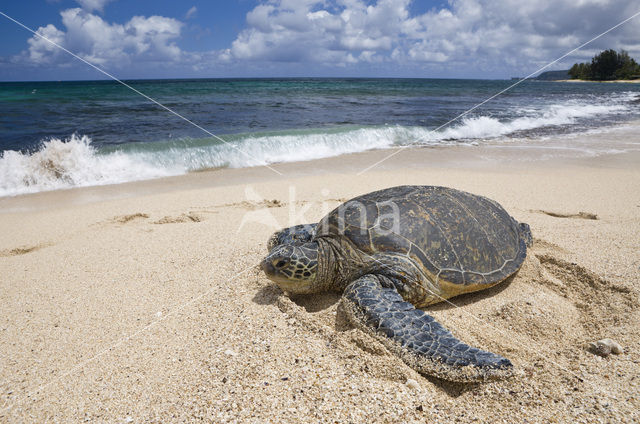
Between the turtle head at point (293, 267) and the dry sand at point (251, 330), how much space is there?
0.54 ft

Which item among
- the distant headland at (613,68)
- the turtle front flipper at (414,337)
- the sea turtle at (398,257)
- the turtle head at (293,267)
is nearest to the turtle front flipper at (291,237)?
the sea turtle at (398,257)

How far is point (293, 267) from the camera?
2791 millimetres

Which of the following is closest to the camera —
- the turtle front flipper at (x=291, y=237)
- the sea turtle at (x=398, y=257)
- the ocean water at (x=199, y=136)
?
the sea turtle at (x=398, y=257)

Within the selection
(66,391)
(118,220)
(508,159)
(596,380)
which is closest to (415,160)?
(508,159)

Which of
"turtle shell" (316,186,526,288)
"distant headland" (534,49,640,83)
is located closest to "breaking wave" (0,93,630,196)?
"turtle shell" (316,186,526,288)

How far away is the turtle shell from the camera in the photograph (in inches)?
112

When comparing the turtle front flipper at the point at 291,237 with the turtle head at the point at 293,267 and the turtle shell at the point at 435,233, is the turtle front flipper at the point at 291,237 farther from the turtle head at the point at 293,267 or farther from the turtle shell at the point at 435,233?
the turtle head at the point at 293,267

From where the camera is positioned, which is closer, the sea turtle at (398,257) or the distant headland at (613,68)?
the sea turtle at (398,257)

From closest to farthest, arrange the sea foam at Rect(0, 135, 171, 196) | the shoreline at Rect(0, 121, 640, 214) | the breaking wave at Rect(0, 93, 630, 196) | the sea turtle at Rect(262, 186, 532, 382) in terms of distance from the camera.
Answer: the sea turtle at Rect(262, 186, 532, 382) < the shoreline at Rect(0, 121, 640, 214) < the sea foam at Rect(0, 135, 171, 196) < the breaking wave at Rect(0, 93, 630, 196)

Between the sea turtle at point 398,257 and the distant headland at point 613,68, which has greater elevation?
A: the distant headland at point 613,68

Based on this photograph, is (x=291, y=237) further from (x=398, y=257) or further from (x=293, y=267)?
(x=398, y=257)

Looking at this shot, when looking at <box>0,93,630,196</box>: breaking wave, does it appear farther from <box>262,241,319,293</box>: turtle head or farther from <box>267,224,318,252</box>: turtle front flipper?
<box>262,241,319,293</box>: turtle head

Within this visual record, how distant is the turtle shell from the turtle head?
353 mm

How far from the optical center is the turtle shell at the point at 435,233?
284 centimetres
